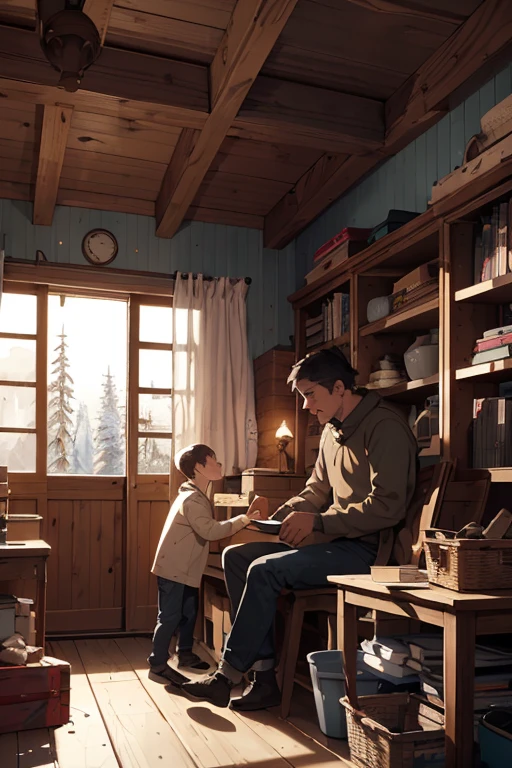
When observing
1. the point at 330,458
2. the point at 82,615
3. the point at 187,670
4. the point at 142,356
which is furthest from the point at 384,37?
the point at 82,615

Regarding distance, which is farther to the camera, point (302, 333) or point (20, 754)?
point (302, 333)

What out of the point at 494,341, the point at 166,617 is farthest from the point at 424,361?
the point at 166,617

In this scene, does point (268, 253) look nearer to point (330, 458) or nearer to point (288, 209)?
point (288, 209)

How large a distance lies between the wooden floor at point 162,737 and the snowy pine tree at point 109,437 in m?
1.73

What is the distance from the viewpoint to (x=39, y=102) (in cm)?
339

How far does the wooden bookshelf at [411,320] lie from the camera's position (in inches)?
131

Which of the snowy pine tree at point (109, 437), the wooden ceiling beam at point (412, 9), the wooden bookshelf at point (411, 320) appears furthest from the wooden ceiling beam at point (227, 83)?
the snowy pine tree at point (109, 437)

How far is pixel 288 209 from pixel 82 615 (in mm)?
2813

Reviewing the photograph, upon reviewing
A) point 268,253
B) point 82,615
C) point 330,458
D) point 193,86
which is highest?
point 193,86

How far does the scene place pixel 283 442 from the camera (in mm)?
4633

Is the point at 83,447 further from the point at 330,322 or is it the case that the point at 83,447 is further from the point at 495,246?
the point at 495,246

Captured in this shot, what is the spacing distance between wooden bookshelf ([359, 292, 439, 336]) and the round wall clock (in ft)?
6.11

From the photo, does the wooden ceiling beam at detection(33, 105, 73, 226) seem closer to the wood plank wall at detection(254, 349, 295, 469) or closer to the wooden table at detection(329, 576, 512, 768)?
the wood plank wall at detection(254, 349, 295, 469)

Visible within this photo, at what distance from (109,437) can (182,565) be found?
5.52 ft
